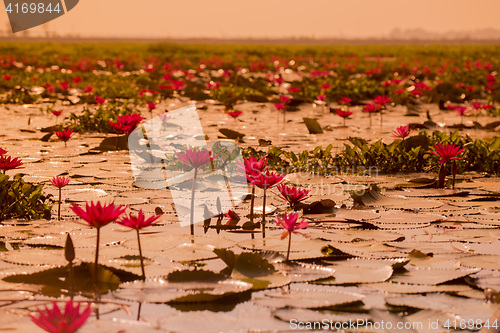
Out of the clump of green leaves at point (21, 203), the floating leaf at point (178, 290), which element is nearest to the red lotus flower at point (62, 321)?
the floating leaf at point (178, 290)

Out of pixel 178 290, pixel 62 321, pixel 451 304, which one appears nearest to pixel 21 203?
pixel 178 290

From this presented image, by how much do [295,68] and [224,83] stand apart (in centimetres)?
616

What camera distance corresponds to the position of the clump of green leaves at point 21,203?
10.4 feet

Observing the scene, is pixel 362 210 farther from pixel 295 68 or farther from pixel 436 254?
pixel 295 68

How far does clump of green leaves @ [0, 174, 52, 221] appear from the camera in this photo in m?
3.18

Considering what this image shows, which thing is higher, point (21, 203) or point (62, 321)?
point (62, 321)

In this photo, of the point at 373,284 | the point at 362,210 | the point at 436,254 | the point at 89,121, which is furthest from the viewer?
the point at 89,121

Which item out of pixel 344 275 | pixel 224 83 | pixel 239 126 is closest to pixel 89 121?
pixel 239 126

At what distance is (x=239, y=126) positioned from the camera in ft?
23.8

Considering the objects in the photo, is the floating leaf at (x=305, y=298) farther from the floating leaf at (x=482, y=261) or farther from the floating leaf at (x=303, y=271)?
the floating leaf at (x=482, y=261)

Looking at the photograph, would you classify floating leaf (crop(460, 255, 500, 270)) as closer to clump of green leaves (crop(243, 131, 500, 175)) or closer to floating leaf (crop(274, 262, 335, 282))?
floating leaf (crop(274, 262, 335, 282))

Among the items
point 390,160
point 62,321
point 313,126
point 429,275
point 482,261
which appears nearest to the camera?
point 62,321

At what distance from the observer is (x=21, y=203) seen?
3.21 metres

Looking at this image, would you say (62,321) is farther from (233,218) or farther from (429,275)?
(233,218)
